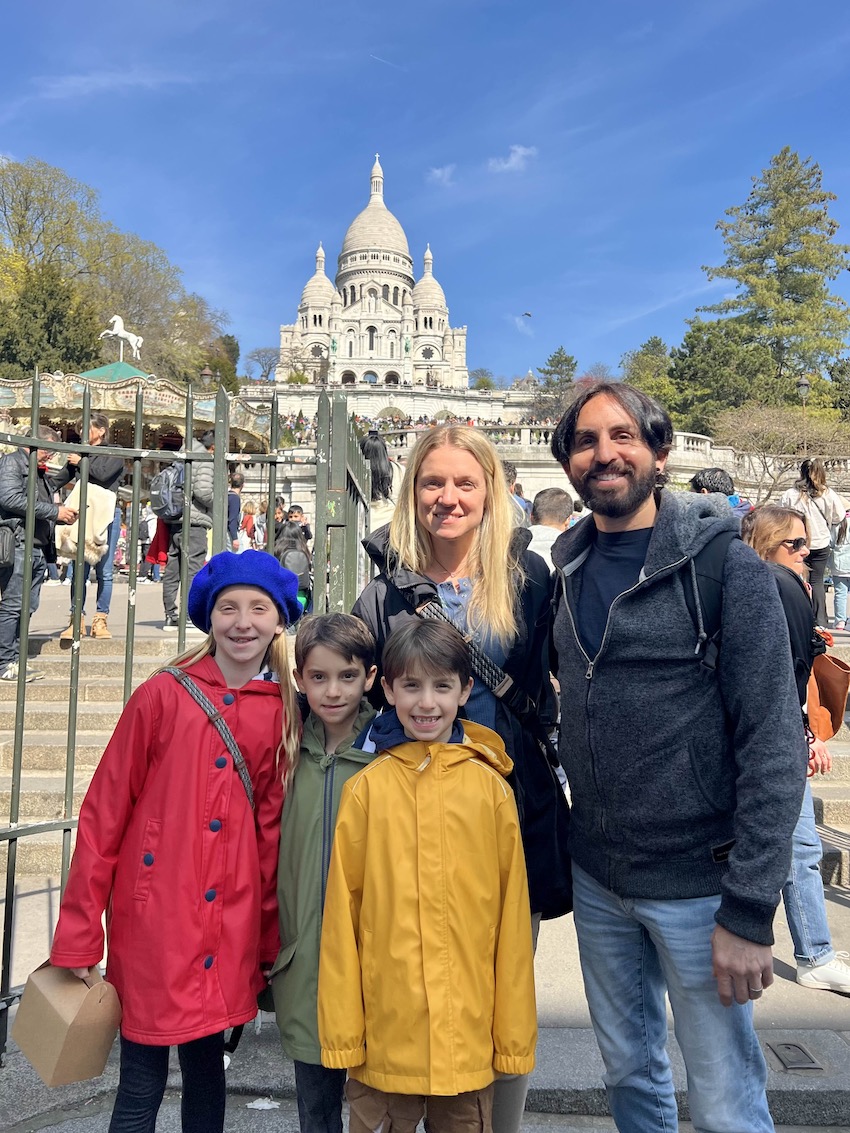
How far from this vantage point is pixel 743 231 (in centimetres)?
4366

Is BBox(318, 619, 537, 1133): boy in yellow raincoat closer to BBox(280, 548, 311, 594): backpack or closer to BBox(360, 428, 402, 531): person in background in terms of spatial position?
BBox(360, 428, 402, 531): person in background

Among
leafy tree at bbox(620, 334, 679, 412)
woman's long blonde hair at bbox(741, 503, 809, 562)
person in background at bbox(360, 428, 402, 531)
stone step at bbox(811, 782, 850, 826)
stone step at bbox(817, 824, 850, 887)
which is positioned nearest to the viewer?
woman's long blonde hair at bbox(741, 503, 809, 562)

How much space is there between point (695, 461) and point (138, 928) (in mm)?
28334

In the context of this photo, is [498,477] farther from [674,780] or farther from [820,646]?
[820,646]

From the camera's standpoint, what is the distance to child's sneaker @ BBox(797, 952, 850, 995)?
3008 millimetres

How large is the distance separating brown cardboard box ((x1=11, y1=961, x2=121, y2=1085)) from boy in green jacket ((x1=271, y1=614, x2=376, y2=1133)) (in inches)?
16.3

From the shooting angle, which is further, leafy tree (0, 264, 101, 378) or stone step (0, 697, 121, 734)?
leafy tree (0, 264, 101, 378)

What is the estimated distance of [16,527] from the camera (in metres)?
5.41

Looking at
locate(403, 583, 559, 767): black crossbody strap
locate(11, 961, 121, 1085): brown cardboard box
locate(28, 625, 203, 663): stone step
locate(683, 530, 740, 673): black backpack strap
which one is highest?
locate(683, 530, 740, 673): black backpack strap

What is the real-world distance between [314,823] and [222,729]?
1.15 ft

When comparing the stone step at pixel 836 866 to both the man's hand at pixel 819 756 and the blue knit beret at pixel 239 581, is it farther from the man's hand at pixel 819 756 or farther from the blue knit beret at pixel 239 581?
the blue knit beret at pixel 239 581

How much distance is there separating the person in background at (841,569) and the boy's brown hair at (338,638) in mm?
7628

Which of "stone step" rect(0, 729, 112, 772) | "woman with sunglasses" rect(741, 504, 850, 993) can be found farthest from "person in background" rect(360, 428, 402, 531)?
"woman with sunglasses" rect(741, 504, 850, 993)

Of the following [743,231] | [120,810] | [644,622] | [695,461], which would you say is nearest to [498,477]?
[644,622]
